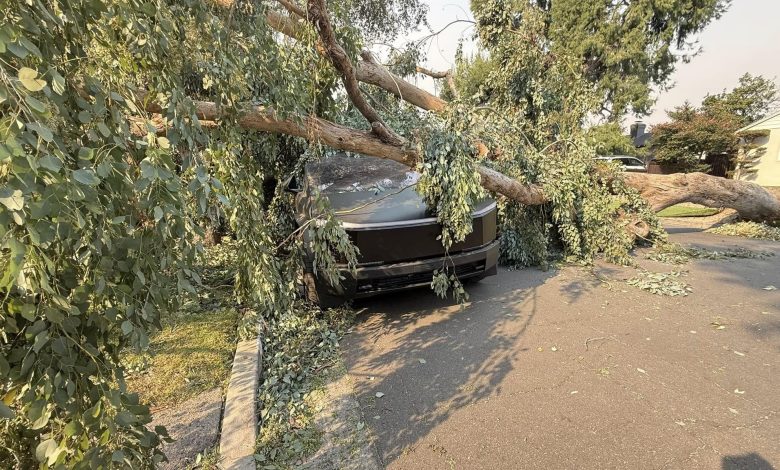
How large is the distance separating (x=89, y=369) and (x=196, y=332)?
9.54ft

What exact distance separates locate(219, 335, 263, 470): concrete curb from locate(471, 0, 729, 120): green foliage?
19218 millimetres

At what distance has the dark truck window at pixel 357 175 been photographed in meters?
4.02

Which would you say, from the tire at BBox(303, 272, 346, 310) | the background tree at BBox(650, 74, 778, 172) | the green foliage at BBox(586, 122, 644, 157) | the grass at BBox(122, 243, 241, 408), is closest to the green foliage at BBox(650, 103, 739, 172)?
the background tree at BBox(650, 74, 778, 172)

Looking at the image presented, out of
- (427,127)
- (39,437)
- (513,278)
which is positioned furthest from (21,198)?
(513,278)

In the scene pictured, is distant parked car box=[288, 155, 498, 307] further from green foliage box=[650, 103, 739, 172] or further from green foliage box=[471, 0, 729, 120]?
green foliage box=[650, 103, 739, 172]

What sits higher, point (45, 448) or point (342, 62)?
point (342, 62)

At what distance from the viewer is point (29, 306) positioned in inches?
33.1

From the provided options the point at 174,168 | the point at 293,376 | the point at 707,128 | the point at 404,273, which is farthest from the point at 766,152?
the point at 174,168

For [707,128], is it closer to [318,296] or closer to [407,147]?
[407,147]

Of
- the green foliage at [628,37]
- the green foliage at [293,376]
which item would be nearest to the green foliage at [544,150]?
the green foliage at [293,376]

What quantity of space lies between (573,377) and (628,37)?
21.7 m

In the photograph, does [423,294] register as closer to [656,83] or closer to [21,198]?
[21,198]

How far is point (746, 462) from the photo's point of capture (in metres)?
1.93

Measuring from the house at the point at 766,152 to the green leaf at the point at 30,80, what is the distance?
2372 cm
